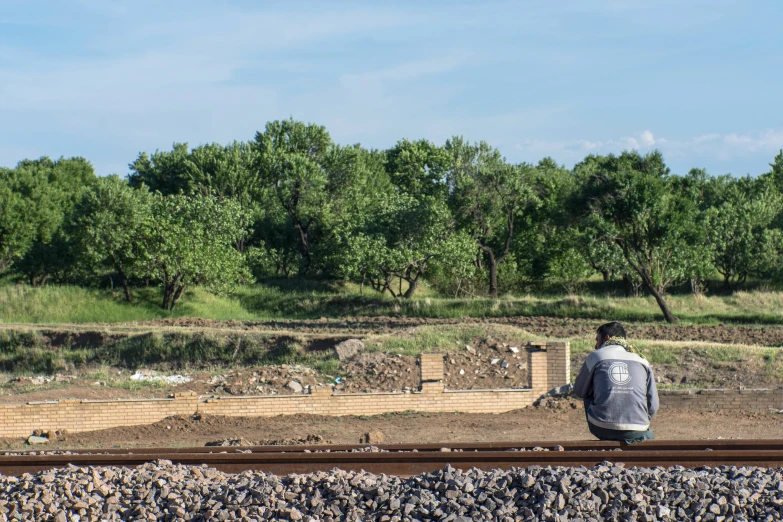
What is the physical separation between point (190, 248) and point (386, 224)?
965cm

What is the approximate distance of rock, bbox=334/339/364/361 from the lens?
64.1 feet

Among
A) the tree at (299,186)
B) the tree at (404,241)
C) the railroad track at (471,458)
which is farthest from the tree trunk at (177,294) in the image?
the railroad track at (471,458)

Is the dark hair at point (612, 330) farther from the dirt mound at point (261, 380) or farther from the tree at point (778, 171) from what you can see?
the tree at point (778, 171)

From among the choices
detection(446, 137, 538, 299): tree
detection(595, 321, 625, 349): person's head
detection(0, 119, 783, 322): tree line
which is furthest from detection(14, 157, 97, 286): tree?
detection(595, 321, 625, 349): person's head

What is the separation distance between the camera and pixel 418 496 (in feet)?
21.3

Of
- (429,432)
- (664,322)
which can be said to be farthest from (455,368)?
(664,322)

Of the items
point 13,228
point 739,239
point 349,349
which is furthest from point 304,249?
point 349,349

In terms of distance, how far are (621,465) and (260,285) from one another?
38.3 meters

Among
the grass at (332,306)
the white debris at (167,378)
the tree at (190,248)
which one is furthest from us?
the tree at (190,248)

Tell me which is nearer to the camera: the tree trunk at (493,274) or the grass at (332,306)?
the grass at (332,306)

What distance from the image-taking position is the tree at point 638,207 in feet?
90.3

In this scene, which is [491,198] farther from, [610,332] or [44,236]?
[610,332]

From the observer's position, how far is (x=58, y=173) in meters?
66.9

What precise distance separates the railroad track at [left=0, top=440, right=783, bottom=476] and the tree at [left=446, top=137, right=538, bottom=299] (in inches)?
1251
